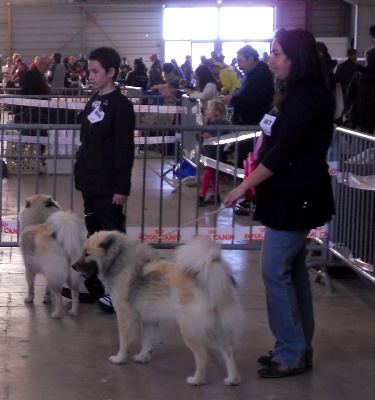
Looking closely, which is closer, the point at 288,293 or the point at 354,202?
the point at 288,293

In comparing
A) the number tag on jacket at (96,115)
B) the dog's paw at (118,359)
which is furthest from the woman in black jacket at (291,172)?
the number tag on jacket at (96,115)

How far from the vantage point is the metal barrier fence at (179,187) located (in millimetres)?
6086

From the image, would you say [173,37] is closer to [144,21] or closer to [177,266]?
[144,21]

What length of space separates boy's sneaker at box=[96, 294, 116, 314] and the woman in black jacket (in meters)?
1.58

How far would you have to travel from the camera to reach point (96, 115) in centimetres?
528

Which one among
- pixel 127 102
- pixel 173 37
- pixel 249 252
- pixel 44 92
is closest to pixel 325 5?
pixel 173 37

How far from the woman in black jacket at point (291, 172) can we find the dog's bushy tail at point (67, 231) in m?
1.52

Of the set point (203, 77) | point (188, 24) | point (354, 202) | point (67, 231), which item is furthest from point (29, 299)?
point (188, 24)

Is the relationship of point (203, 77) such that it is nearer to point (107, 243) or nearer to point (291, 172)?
point (107, 243)

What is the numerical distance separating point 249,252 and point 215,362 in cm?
309

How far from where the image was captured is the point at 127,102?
527 centimetres

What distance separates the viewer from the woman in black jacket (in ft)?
13.4

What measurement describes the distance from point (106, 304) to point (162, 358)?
983 mm

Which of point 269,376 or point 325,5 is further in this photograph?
point 325,5
